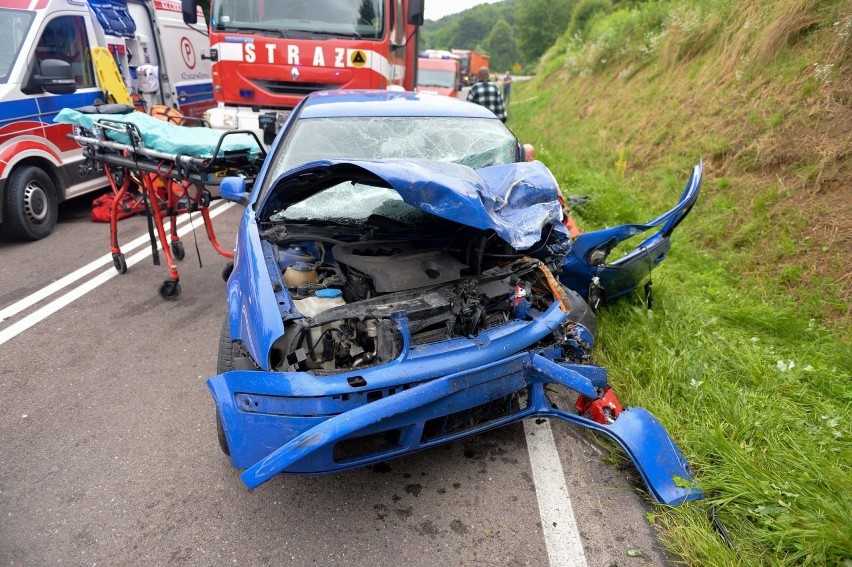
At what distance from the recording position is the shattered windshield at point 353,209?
3236 millimetres

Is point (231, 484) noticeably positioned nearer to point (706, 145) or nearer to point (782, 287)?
point (782, 287)

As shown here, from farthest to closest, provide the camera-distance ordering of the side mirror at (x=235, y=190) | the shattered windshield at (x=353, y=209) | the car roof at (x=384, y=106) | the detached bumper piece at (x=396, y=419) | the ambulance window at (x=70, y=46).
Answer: the ambulance window at (x=70, y=46)
the car roof at (x=384, y=106)
the side mirror at (x=235, y=190)
the shattered windshield at (x=353, y=209)
the detached bumper piece at (x=396, y=419)

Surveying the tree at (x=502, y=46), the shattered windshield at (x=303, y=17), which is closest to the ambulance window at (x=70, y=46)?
the shattered windshield at (x=303, y=17)

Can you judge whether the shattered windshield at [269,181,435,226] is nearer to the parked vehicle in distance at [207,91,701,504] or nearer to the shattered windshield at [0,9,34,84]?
the parked vehicle in distance at [207,91,701,504]

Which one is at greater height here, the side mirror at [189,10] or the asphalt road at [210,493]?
the side mirror at [189,10]

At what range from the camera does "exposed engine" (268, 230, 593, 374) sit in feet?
7.76

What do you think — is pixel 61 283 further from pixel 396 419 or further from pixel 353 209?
pixel 396 419

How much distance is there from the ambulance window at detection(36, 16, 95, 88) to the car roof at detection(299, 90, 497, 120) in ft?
12.4

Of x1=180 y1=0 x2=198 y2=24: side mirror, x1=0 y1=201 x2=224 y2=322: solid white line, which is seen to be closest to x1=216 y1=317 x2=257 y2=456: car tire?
x1=0 y1=201 x2=224 y2=322: solid white line

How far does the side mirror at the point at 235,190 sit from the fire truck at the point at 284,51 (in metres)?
3.37

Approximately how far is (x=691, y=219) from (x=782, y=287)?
161 centimetres

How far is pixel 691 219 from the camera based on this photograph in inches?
228

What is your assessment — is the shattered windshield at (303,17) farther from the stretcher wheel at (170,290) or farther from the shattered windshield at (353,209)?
the shattered windshield at (353,209)

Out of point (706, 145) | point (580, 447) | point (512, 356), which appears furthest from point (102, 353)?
point (706, 145)
